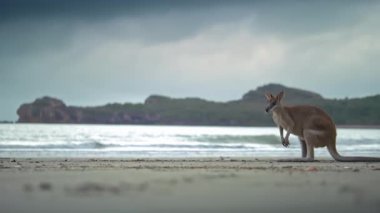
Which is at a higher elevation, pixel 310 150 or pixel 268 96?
pixel 268 96

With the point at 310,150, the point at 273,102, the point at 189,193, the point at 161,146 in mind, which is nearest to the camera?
the point at 189,193

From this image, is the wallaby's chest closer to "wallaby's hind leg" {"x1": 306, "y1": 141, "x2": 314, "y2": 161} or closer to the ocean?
"wallaby's hind leg" {"x1": 306, "y1": 141, "x2": 314, "y2": 161}

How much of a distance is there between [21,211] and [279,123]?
30.3 ft

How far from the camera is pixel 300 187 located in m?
6.98

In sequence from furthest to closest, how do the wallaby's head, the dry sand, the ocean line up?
the ocean → the wallaby's head → the dry sand

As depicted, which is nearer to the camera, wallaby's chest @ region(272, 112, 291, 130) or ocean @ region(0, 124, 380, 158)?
wallaby's chest @ region(272, 112, 291, 130)

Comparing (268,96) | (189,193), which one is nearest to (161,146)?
(268,96)

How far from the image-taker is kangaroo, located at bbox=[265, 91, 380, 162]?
1352 cm

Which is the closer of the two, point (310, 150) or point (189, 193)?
point (189, 193)

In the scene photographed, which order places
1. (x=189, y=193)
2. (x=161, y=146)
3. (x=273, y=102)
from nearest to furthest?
(x=189, y=193) → (x=273, y=102) → (x=161, y=146)

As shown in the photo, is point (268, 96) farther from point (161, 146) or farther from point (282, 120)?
point (161, 146)

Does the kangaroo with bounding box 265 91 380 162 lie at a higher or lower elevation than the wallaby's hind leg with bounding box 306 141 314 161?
higher

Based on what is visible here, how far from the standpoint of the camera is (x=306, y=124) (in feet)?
44.6

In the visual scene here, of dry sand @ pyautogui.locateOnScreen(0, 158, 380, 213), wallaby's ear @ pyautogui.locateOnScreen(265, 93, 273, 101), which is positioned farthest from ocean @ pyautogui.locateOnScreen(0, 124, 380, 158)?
dry sand @ pyautogui.locateOnScreen(0, 158, 380, 213)
